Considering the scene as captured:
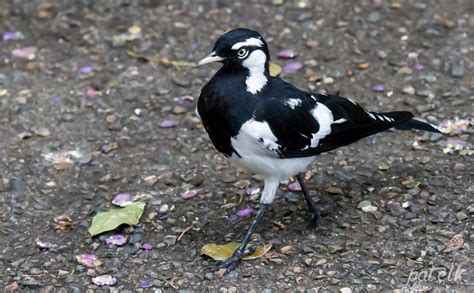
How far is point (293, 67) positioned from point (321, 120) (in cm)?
197

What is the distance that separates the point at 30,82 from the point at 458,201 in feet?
11.1

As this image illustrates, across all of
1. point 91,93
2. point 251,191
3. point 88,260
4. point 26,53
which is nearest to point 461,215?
point 251,191

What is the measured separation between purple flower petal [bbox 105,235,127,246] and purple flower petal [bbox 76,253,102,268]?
0.50 ft

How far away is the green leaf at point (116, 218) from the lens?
5230 mm

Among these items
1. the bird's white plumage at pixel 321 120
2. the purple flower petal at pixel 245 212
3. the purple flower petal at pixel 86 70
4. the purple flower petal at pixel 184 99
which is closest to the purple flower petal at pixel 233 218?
the purple flower petal at pixel 245 212

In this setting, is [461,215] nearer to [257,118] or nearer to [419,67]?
[257,118]

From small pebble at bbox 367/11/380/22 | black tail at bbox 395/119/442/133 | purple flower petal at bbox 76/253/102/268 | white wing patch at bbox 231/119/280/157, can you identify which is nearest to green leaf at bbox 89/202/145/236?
purple flower petal at bbox 76/253/102/268

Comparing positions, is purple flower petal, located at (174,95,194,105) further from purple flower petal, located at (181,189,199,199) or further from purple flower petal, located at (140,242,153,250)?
purple flower petal, located at (140,242,153,250)

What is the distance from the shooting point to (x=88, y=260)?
16.4 feet

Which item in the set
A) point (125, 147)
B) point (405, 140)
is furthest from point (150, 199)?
point (405, 140)

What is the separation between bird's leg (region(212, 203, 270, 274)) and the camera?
15.9 ft

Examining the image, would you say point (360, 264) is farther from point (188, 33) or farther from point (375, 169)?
point (188, 33)

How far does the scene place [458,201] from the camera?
206 inches

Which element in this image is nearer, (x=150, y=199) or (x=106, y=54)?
(x=150, y=199)
